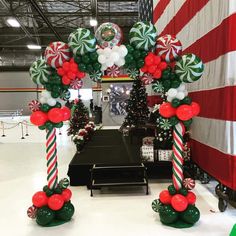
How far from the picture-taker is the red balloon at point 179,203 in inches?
142

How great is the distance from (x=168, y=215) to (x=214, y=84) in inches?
78.0

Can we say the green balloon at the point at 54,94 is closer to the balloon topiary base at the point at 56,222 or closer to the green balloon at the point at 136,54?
the green balloon at the point at 136,54

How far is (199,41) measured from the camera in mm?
4984

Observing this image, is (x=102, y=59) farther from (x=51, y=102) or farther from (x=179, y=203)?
(x=179, y=203)

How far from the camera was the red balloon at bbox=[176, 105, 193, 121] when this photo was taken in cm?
362

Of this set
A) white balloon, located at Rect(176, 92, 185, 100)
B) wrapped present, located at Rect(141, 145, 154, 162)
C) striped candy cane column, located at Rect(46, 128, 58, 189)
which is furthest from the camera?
wrapped present, located at Rect(141, 145, 154, 162)

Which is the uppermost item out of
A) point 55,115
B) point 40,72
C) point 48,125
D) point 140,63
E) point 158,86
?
point 140,63

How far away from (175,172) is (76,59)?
6.23 ft

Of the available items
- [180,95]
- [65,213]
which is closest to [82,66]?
[180,95]

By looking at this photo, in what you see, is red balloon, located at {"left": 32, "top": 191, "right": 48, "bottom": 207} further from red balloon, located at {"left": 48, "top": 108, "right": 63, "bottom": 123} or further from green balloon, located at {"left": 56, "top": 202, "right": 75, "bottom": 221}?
red balloon, located at {"left": 48, "top": 108, "right": 63, "bottom": 123}

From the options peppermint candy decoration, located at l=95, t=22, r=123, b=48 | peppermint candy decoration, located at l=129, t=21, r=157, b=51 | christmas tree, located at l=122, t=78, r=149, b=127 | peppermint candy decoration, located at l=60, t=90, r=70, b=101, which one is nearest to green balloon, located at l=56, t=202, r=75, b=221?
peppermint candy decoration, located at l=60, t=90, r=70, b=101

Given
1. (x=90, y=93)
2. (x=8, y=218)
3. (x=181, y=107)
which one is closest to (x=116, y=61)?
(x=181, y=107)

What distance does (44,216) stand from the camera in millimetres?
3607

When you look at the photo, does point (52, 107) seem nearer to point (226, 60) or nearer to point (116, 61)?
point (116, 61)
